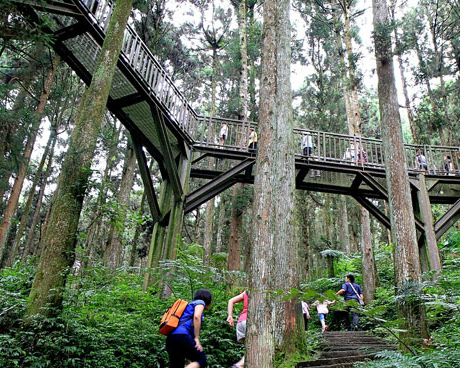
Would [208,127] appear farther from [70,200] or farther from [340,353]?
[340,353]

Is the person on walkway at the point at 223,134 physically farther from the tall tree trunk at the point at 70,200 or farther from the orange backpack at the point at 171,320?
the orange backpack at the point at 171,320

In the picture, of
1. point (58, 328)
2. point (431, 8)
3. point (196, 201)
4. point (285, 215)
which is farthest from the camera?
point (431, 8)

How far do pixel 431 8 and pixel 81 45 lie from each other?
19776mm

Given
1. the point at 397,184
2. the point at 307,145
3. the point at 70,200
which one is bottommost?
the point at 70,200

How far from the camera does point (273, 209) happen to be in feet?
14.4

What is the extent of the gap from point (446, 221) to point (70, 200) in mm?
11514

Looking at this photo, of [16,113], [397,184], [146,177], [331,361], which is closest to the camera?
[331,361]

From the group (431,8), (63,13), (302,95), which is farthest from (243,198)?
(431,8)

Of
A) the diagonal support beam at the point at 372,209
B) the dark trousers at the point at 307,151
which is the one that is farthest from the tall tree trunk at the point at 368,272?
the dark trousers at the point at 307,151

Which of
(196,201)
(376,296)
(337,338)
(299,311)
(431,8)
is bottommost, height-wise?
(337,338)

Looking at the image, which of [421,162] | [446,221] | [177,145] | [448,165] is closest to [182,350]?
[177,145]

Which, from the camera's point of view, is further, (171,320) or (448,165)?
(448,165)

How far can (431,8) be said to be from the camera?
1839 centimetres

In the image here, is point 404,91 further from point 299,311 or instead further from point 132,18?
point 299,311
